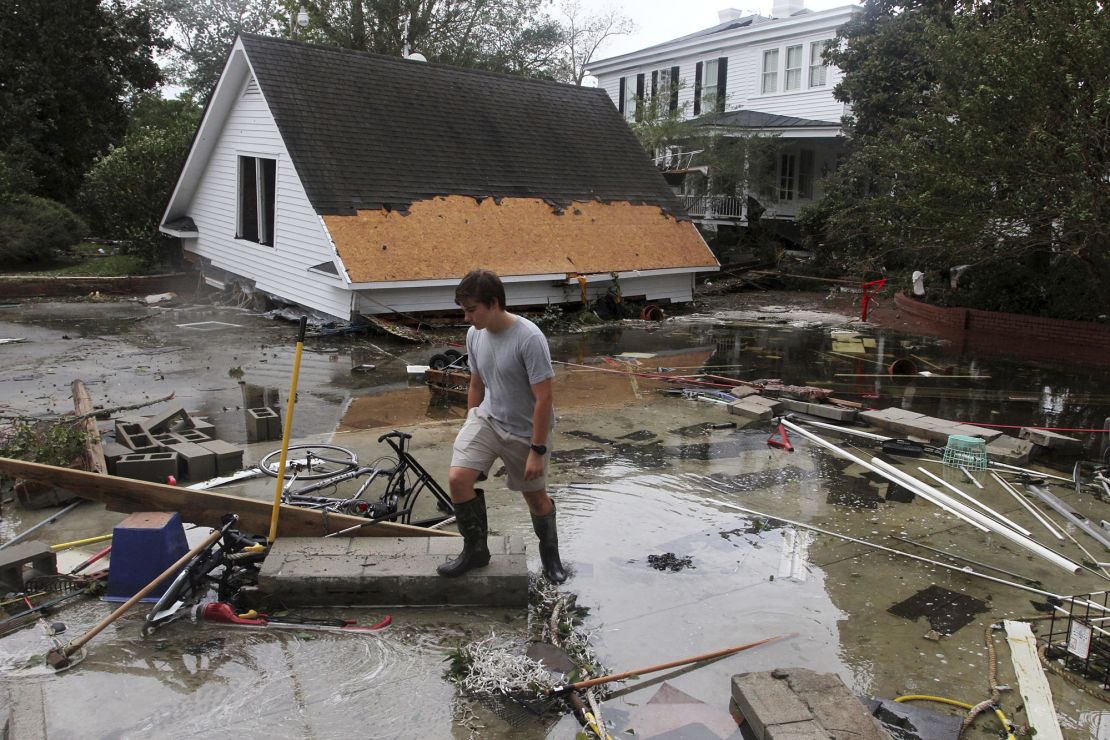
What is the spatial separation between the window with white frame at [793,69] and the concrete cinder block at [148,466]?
1134 inches

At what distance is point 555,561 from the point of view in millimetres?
5180

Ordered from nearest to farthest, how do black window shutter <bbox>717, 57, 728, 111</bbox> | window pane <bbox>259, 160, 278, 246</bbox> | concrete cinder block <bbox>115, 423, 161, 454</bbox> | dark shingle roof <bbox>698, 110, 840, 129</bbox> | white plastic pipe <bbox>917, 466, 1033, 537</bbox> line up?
white plastic pipe <bbox>917, 466, 1033, 537</bbox> → concrete cinder block <bbox>115, 423, 161, 454</bbox> → window pane <bbox>259, 160, 278, 246</bbox> → dark shingle roof <bbox>698, 110, 840, 129</bbox> → black window shutter <bbox>717, 57, 728, 111</bbox>

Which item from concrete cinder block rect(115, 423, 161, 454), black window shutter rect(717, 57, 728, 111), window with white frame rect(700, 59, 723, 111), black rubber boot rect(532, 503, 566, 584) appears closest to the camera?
black rubber boot rect(532, 503, 566, 584)

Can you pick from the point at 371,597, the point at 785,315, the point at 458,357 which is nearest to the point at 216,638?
the point at 371,597

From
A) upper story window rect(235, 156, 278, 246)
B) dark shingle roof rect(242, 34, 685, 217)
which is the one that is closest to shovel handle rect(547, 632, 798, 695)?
dark shingle roof rect(242, 34, 685, 217)

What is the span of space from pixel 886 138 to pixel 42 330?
18.5m

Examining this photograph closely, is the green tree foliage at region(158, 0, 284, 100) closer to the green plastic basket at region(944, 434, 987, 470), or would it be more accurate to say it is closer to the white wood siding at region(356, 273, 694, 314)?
the white wood siding at region(356, 273, 694, 314)

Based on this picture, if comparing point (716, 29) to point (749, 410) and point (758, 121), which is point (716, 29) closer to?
point (758, 121)

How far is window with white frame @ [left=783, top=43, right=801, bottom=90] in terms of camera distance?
30.6 metres

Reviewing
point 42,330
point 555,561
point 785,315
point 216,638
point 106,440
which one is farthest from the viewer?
point 785,315

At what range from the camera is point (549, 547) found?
5156 millimetres

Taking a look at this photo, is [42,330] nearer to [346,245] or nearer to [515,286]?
[346,245]

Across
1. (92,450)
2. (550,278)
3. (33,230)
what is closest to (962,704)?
(92,450)

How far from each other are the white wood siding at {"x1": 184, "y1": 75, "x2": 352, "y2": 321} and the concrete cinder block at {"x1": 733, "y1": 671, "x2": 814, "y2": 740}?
12.0m
